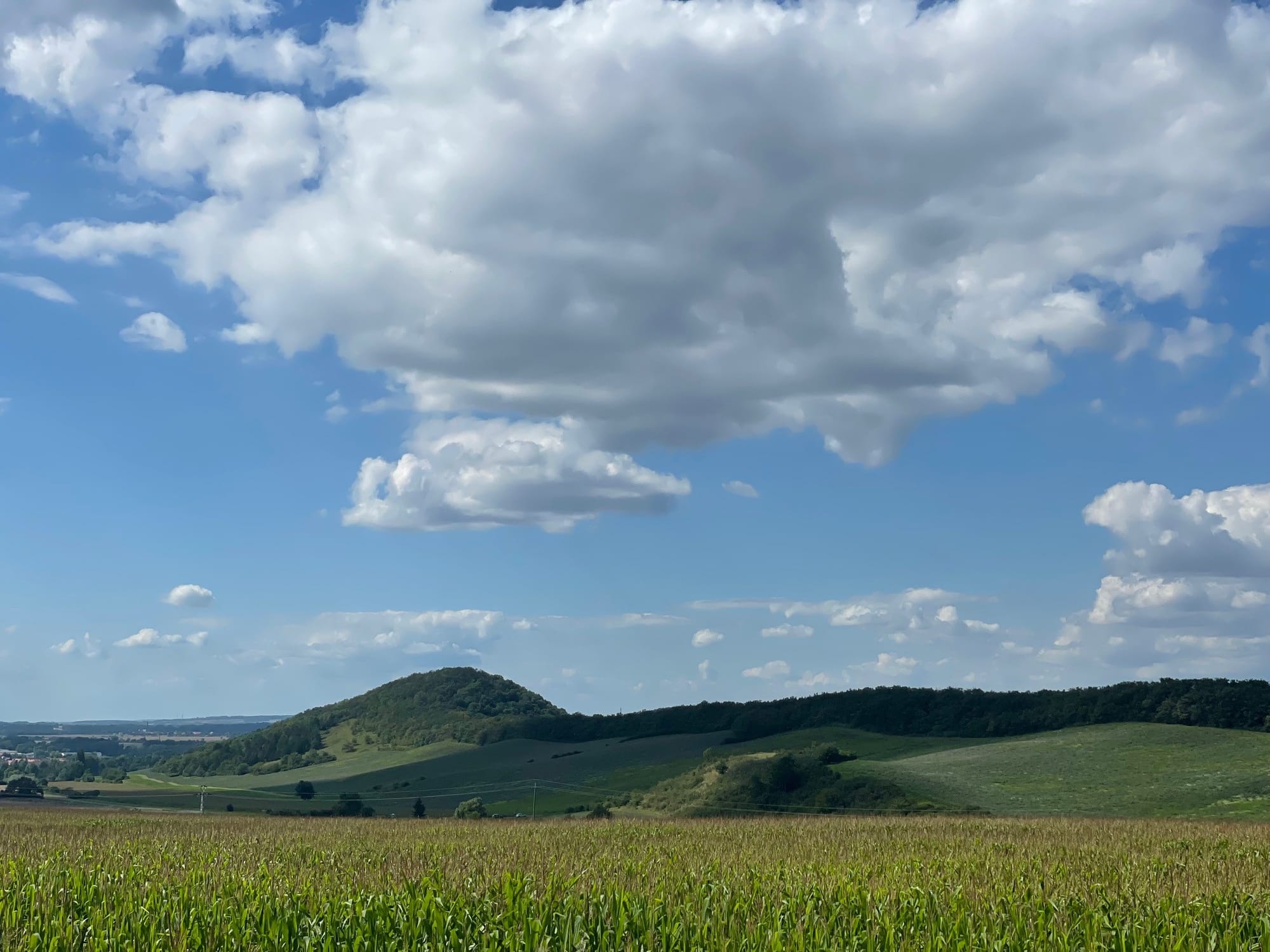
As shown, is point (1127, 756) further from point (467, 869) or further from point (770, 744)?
point (467, 869)

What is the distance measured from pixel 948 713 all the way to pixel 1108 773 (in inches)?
2108

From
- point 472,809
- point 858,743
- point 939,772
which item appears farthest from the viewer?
point 858,743

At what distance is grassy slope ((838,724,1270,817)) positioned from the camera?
63438 millimetres

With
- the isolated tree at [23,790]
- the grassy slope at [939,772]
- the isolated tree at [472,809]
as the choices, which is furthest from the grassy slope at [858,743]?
the isolated tree at [23,790]

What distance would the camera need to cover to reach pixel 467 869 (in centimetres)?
1750

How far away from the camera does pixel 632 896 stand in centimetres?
1330

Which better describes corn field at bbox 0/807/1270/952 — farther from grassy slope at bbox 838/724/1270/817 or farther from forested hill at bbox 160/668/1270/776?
forested hill at bbox 160/668/1270/776

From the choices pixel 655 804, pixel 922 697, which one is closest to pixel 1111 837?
pixel 655 804

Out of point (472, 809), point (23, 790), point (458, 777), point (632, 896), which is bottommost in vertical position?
point (458, 777)

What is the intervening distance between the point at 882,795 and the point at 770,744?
184 ft

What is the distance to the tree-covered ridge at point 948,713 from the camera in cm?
10275

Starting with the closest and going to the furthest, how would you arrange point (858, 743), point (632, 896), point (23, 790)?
point (632, 896)
point (23, 790)
point (858, 743)

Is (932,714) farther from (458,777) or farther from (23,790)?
(23,790)

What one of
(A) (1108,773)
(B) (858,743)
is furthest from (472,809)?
(B) (858,743)
